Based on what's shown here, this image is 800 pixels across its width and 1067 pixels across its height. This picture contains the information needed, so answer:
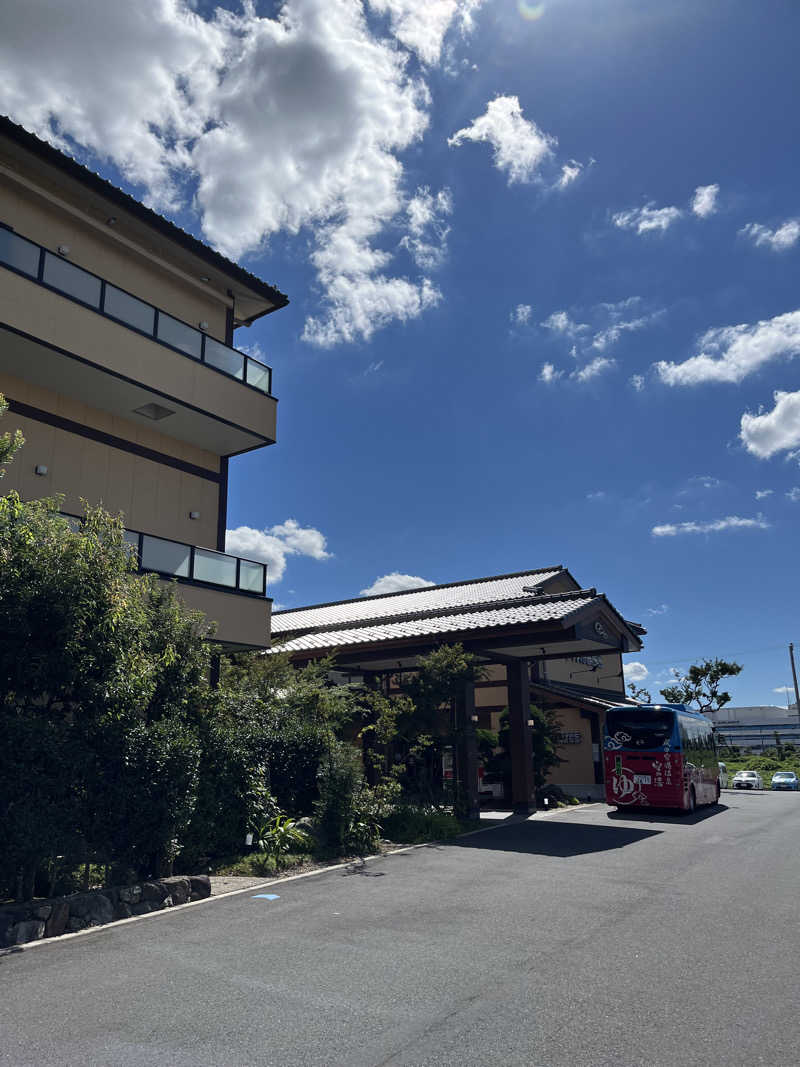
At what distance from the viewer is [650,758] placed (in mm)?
21000

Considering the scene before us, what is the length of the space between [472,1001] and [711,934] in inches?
138

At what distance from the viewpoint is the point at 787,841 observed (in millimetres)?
15797

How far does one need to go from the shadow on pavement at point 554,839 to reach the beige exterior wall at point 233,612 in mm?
6284

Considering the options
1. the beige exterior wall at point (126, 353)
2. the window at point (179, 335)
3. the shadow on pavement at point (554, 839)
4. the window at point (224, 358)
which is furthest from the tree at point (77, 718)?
the window at point (224, 358)

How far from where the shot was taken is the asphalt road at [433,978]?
16.3ft

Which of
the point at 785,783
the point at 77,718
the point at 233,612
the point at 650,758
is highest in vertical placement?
the point at 233,612

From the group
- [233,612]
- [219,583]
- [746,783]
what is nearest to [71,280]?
[219,583]

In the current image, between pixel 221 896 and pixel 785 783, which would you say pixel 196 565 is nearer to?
pixel 221 896

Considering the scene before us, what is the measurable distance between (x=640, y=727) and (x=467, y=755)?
18.6 ft

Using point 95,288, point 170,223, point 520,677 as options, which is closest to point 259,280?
point 170,223

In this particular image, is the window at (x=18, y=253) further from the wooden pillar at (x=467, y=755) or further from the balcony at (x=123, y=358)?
the wooden pillar at (x=467, y=755)

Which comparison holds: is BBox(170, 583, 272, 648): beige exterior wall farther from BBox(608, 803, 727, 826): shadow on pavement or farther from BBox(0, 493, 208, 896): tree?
BBox(608, 803, 727, 826): shadow on pavement

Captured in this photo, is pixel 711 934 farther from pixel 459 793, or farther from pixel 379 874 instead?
pixel 459 793

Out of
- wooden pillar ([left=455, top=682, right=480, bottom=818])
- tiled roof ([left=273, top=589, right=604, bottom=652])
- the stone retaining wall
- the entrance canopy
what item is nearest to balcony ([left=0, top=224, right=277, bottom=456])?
tiled roof ([left=273, top=589, right=604, bottom=652])
